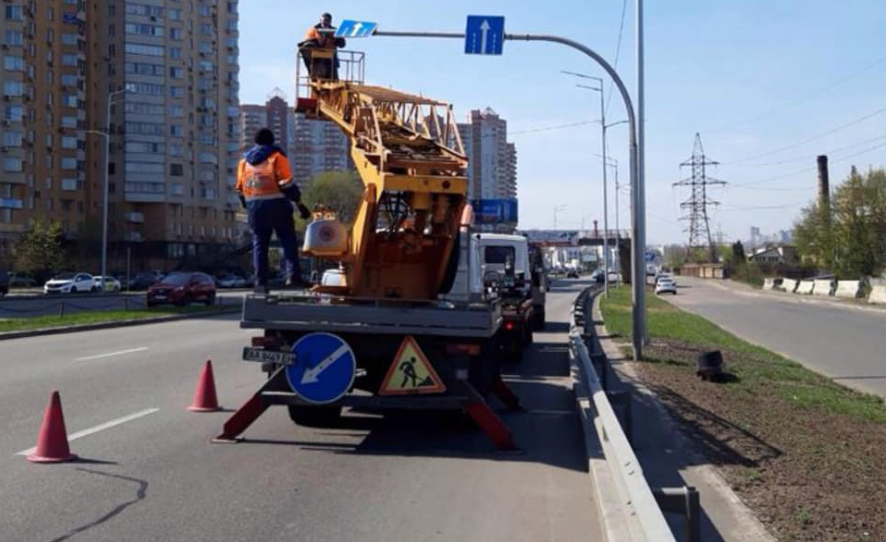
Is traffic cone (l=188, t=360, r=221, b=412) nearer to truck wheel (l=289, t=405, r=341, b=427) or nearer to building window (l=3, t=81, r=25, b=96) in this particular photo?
truck wheel (l=289, t=405, r=341, b=427)

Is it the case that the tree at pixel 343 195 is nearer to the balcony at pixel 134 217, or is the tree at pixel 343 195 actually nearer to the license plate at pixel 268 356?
the license plate at pixel 268 356

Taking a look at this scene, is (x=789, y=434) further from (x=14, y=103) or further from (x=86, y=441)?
(x=14, y=103)

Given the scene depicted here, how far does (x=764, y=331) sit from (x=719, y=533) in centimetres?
2758

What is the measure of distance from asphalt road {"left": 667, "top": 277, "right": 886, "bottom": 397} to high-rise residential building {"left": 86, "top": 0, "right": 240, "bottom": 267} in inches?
2536

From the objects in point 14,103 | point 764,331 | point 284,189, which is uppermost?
point 14,103

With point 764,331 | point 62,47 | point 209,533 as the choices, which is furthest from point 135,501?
point 62,47

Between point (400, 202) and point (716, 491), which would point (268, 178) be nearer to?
point (400, 202)

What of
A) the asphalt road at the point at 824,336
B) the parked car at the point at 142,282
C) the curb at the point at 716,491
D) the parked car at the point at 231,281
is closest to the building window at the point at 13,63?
the parked car at the point at 142,282

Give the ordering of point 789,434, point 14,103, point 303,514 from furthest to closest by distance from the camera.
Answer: point 14,103, point 789,434, point 303,514

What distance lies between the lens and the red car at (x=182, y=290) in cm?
4072

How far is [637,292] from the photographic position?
66.0 feet

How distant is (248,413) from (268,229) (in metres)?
2.04

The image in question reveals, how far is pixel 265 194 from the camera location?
428 inches

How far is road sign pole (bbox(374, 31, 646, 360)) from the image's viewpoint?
1931 cm
